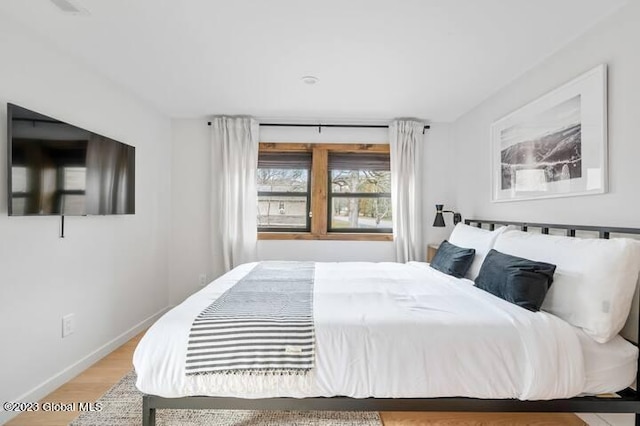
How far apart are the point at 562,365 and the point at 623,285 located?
19.0 inches

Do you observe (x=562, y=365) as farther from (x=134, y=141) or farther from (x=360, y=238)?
(x=134, y=141)

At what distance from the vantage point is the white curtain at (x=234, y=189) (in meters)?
3.79

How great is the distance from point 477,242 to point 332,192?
195 cm

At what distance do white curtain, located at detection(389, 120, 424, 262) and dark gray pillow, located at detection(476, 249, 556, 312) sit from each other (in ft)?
5.84

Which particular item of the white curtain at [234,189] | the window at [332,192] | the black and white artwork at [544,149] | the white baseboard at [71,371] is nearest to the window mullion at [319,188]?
the window at [332,192]

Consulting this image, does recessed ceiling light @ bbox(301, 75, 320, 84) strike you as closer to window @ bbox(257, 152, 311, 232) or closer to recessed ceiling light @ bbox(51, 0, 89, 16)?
window @ bbox(257, 152, 311, 232)

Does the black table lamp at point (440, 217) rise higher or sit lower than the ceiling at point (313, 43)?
lower

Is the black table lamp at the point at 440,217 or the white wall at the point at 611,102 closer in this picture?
the white wall at the point at 611,102

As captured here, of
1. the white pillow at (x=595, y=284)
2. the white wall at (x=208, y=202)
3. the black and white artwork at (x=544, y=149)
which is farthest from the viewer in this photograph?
the white wall at (x=208, y=202)

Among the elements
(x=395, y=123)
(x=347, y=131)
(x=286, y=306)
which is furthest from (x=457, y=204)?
(x=286, y=306)

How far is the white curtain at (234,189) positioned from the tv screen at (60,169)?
1101mm

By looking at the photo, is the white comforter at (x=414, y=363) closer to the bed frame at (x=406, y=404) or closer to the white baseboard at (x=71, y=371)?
the bed frame at (x=406, y=404)

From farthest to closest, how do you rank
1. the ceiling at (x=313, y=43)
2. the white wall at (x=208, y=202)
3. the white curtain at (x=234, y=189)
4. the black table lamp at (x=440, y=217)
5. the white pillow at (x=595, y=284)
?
the white wall at (x=208, y=202) → the white curtain at (x=234, y=189) → the black table lamp at (x=440, y=217) → the ceiling at (x=313, y=43) → the white pillow at (x=595, y=284)

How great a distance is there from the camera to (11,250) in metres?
1.91
